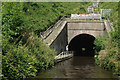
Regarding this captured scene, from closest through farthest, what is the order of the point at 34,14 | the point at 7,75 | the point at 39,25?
the point at 7,75
the point at 39,25
the point at 34,14

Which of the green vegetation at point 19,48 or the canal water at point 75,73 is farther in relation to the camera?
the canal water at point 75,73

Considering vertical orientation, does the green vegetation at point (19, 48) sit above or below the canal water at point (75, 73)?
above

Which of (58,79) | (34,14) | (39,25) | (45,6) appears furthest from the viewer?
(45,6)

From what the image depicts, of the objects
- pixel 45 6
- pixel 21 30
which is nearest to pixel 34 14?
pixel 45 6

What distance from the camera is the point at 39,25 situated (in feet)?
83.8

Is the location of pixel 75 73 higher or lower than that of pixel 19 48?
lower

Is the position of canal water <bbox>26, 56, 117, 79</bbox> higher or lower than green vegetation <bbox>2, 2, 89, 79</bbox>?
lower

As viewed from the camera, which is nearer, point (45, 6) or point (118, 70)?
point (118, 70)

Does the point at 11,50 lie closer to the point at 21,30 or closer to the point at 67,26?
the point at 21,30

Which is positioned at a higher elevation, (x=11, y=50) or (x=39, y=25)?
(x=39, y=25)

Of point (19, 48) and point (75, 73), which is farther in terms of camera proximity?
point (75, 73)

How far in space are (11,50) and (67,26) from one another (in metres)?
19.1

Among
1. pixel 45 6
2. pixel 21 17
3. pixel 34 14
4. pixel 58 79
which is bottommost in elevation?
pixel 58 79

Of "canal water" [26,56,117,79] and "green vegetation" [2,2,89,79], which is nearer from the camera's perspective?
"green vegetation" [2,2,89,79]
